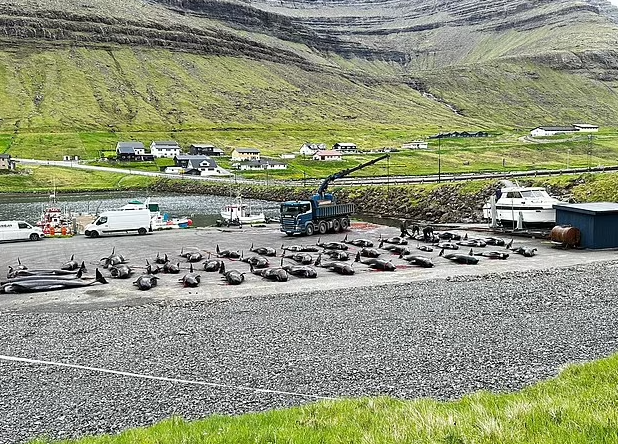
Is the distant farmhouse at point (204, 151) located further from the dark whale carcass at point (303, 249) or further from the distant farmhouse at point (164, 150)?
the dark whale carcass at point (303, 249)

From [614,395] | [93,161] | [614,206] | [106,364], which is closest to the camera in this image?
[614,395]

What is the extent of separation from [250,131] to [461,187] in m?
133

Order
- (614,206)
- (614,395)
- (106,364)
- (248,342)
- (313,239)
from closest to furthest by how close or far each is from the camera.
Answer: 1. (614,395)
2. (106,364)
3. (248,342)
4. (614,206)
5. (313,239)

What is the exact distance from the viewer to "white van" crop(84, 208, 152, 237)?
52875 mm

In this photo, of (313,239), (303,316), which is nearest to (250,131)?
(313,239)

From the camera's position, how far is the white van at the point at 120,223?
52.9m

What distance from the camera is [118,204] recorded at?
8800 cm

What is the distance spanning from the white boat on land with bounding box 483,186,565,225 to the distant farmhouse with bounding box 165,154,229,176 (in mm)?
92239

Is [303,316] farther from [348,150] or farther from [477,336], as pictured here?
[348,150]

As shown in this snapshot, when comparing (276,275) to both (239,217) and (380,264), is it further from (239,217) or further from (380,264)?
(239,217)

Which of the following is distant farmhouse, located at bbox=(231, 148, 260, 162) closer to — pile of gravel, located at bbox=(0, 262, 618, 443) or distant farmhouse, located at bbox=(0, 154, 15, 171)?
distant farmhouse, located at bbox=(0, 154, 15, 171)

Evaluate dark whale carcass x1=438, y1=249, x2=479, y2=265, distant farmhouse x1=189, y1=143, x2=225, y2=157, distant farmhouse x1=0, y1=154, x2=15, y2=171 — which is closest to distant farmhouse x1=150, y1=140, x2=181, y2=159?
distant farmhouse x1=189, y1=143, x2=225, y2=157

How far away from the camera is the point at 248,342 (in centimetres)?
1912

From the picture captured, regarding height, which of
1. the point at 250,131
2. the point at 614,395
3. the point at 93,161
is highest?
the point at 250,131
